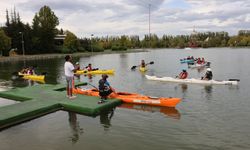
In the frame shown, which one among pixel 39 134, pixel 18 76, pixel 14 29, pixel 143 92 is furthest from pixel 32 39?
pixel 39 134

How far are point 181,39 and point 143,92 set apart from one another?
179984 mm

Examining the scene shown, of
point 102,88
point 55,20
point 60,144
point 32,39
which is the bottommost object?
point 60,144

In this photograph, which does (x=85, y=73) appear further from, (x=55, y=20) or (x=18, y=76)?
(x=55, y=20)

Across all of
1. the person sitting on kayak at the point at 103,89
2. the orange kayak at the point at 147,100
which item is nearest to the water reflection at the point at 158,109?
the orange kayak at the point at 147,100

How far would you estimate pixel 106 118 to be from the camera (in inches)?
564

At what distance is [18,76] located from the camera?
3394 centimetres

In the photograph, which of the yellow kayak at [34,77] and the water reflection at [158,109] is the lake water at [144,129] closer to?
the water reflection at [158,109]

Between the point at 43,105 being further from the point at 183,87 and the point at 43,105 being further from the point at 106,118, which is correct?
the point at 183,87

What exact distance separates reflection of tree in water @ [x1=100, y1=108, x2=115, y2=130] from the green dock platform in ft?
0.96

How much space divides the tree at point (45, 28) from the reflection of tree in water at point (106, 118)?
76943 mm

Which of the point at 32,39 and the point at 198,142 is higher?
the point at 32,39

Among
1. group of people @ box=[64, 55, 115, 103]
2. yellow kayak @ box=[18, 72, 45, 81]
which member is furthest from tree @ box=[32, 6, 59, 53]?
group of people @ box=[64, 55, 115, 103]

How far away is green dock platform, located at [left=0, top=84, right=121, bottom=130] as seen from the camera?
1351 cm

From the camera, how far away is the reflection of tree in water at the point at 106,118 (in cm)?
1332
